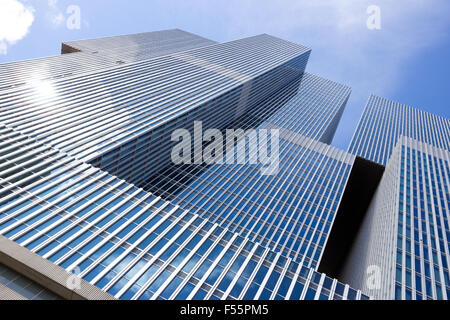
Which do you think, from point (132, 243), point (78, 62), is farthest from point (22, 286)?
point (78, 62)

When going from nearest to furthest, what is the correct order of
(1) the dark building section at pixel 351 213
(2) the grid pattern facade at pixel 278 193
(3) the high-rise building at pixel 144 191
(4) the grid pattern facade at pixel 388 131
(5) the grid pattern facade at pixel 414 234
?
(3) the high-rise building at pixel 144 191 < (5) the grid pattern facade at pixel 414 234 < (2) the grid pattern facade at pixel 278 193 < (1) the dark building section at pixel 351 213 < (4) the grid pattern facade at pixel 388 131

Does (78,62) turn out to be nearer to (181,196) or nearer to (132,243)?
(181,196)

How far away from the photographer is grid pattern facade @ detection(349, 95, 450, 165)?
152 meters

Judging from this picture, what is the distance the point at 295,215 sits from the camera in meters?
75.5

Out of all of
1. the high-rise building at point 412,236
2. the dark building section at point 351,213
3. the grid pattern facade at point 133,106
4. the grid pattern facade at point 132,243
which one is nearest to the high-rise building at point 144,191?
the grid pattern facade at point 132,243

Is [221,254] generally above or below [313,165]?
above

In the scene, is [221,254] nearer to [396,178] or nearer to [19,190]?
[19,190]

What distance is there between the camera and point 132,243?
38.9m

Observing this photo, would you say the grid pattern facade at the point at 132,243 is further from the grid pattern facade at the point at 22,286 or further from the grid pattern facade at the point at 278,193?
the grid pattern facade at the point at 278,193

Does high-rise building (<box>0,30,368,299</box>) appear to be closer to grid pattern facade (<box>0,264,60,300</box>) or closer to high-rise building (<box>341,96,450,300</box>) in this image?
grid pattern facade (<box>0,264,60,300</box>)

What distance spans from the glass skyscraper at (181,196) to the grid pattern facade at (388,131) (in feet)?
93.8

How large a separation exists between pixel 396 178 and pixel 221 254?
4963 cm

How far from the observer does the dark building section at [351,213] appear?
354 feet
